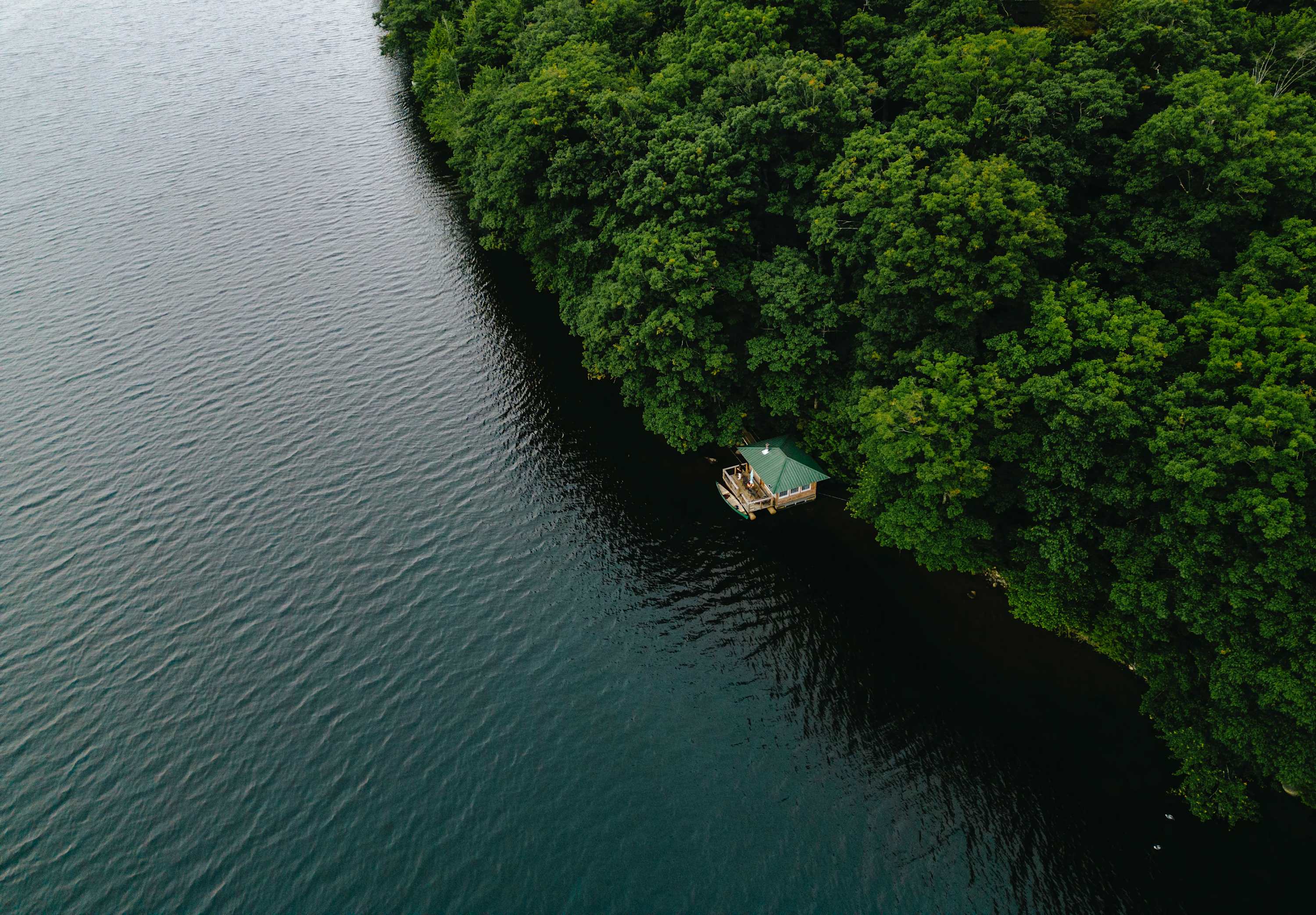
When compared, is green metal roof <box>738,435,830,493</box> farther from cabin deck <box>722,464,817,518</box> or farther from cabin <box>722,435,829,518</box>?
cabin deck <box>722,464,817,518</box>

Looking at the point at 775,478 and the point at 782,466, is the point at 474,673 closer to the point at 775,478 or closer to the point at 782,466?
the point at 775,478

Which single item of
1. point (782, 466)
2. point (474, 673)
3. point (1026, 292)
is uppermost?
point (1026, 292)

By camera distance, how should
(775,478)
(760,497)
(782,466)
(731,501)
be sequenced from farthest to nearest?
(731,501) → (760,497) → (782,466) → (775,478)

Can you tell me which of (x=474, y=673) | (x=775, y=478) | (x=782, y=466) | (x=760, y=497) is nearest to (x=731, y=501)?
(x=760, y=497)

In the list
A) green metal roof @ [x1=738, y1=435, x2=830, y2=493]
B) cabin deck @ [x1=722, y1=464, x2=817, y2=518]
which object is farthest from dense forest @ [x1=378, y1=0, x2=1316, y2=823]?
cabin deck @ [x1=722, y1=464, x2=817, y2=518]

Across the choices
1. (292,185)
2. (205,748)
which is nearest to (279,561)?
(205,748)

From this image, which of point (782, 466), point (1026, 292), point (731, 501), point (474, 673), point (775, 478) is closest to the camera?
point (1026, 292)
